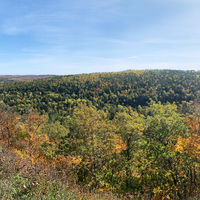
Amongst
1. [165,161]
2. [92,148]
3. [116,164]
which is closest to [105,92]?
[116,164]

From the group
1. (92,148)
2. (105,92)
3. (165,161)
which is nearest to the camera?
(165,161)

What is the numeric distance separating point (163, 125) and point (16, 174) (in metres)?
10.2

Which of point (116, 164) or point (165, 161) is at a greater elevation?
point (165, 161)

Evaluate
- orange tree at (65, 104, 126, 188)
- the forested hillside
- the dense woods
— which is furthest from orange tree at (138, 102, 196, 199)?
the forested hillside

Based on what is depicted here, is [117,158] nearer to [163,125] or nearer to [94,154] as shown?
[94,154]

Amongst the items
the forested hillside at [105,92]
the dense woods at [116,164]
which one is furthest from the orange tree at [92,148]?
the forested hillside at [105,92]

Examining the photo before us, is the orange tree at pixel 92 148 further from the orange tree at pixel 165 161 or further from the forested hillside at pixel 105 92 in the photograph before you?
the forested hillside at pixel 105 92

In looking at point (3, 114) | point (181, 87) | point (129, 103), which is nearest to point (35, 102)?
point (129, 103)

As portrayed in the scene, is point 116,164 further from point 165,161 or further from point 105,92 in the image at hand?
point 105,92

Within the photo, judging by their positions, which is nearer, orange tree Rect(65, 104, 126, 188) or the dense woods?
the dense woods

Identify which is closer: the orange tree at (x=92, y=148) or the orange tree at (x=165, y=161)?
the orange tree at (x=165, y=161)

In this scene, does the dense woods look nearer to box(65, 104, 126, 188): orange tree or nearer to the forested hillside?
box(65, 104, 126, 188): orange tree

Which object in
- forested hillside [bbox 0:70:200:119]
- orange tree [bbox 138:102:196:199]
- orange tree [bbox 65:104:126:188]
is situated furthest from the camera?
forested hillside [bbox 0:70:200:119]

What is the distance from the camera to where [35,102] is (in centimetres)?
11962
